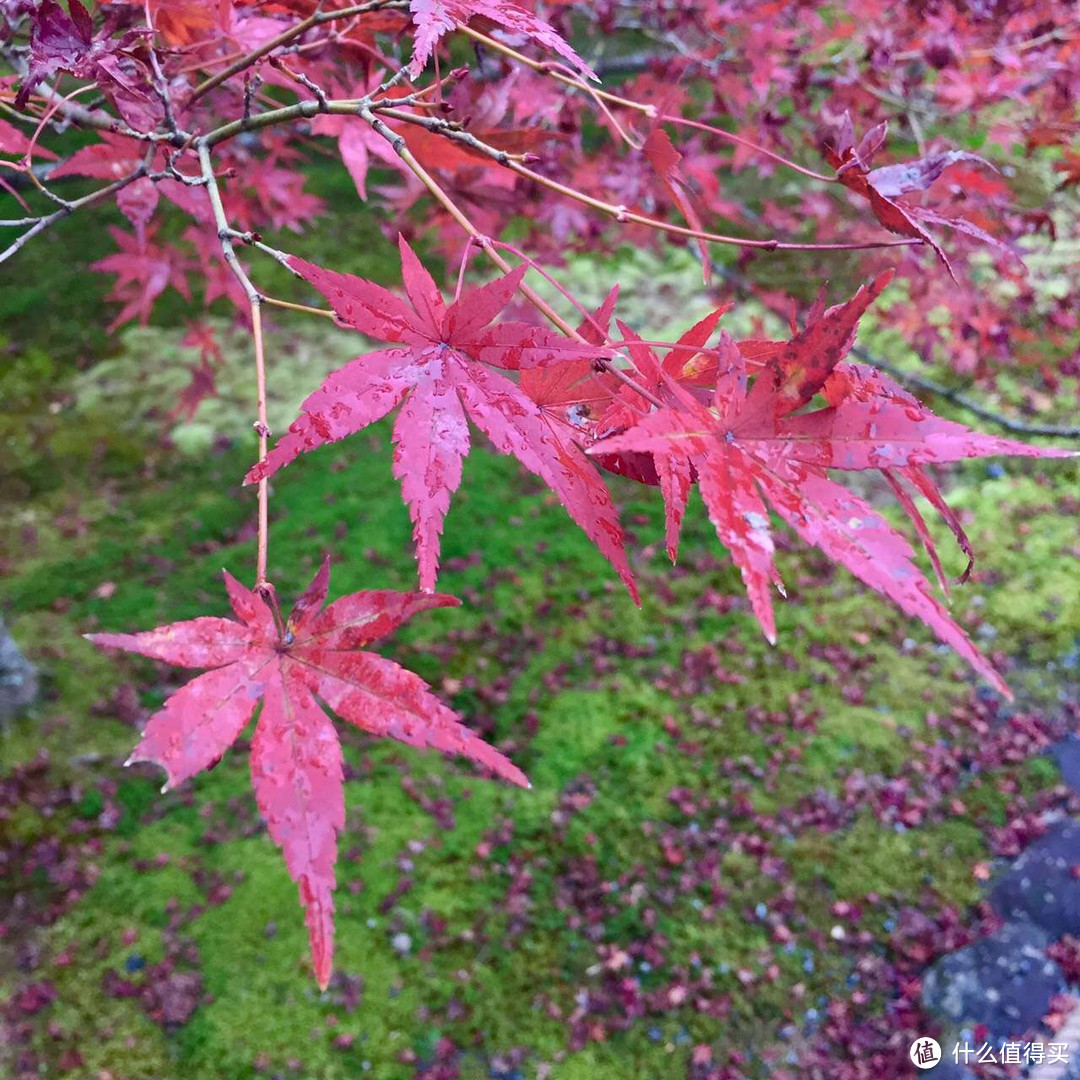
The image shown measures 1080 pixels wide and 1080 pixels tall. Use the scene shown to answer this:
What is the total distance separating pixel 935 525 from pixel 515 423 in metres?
3.55

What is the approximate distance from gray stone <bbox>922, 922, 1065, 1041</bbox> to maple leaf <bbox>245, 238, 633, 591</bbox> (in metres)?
2.27

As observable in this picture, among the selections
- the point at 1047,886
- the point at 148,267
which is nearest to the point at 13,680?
the point at 148,267

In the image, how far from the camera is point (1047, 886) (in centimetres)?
251

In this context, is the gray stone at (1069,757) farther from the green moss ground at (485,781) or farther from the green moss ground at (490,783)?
the green moss ground at (485,781)

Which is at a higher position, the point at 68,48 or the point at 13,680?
the point at 68,48

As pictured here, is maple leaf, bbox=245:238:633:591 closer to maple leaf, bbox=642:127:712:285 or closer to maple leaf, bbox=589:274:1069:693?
maple leaf, bbox=589:274:1069:693

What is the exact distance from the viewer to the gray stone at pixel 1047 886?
2.44 m

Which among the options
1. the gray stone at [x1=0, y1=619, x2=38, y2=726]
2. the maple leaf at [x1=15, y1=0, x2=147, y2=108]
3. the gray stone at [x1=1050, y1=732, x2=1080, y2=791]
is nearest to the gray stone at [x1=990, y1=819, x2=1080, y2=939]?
the gray stone at [x1=1050, y1=732, x2=1080, y2=791]

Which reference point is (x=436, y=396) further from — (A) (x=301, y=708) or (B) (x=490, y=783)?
(B) (x=490, y=783)

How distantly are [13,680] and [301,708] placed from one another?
2524mm

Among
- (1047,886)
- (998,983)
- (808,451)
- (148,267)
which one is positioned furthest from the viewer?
(1047,886)

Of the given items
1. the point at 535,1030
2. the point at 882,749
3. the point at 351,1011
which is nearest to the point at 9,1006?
the point at 351,1011

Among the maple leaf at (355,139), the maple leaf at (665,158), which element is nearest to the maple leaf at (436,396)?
the maple leaf at (665,158)

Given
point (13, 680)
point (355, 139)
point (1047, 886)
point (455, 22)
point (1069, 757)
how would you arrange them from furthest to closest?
point (1069, 757) → point (13, 680) → point (1047, 886) → point (355, 139) → point (455, 22)
